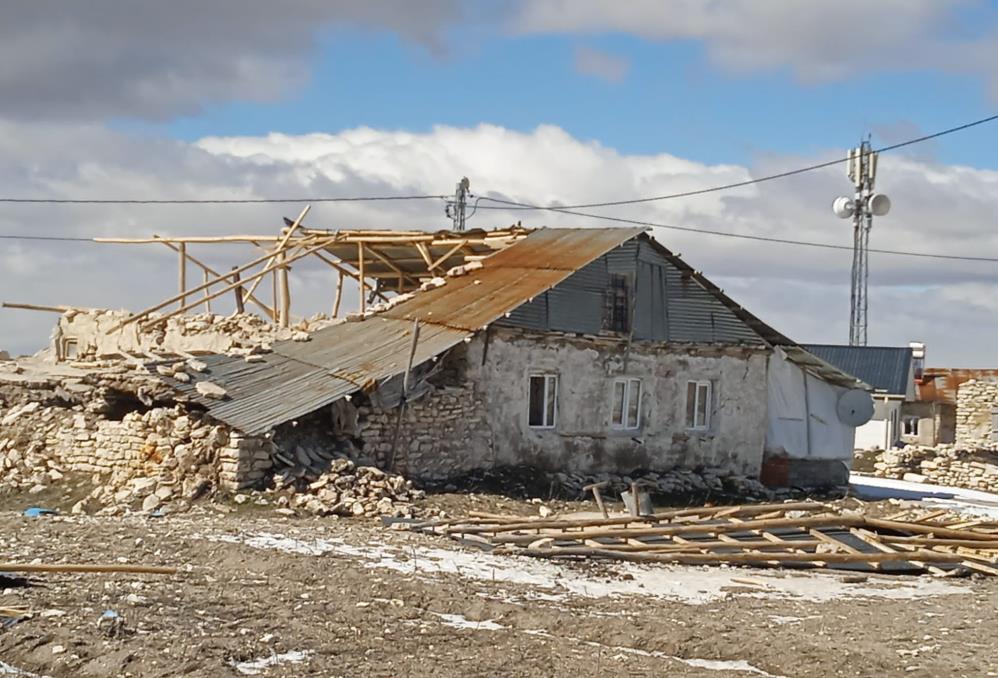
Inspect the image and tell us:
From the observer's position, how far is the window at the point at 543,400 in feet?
71.5

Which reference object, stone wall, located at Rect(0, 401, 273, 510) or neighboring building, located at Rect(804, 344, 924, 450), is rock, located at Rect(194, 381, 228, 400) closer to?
stone wall, located at Rect(0, 401, 273, 510)

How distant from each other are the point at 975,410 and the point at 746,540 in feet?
87.2

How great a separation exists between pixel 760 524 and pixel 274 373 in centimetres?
860

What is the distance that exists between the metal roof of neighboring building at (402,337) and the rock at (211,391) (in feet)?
0.29

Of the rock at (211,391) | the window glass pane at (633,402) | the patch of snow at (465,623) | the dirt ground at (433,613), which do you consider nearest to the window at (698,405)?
the window glass pane at (633,402)

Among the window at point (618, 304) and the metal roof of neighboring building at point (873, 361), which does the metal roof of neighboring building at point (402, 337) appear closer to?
the window at point (618, 304)

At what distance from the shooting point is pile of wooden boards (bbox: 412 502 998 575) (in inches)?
583

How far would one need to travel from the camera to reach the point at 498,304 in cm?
2119

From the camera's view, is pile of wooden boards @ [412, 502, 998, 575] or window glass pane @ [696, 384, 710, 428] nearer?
pile of wooden boards @ [412, 502, 998, 575]

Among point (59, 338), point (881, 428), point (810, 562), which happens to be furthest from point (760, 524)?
point (881, 428)

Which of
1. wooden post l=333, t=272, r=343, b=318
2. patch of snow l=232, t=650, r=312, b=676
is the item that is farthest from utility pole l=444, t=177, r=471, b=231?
patch of snow l=232, t=650, r=312, b=676

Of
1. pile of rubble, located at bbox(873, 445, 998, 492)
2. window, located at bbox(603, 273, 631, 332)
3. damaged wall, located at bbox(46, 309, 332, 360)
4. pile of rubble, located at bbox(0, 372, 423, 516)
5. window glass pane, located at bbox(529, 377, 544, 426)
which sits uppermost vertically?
window, located at bbox(603, 273, 631, 332)

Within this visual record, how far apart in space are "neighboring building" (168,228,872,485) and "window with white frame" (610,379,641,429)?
3 centimetres

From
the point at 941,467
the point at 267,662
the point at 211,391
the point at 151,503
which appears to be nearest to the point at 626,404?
the point at 211,391
